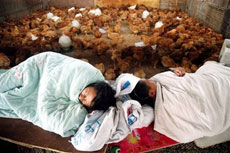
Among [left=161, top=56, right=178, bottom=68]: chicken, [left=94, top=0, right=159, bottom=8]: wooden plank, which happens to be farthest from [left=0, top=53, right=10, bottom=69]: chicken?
[left=94, top=0, right=159, bottom=8]: wooden plank

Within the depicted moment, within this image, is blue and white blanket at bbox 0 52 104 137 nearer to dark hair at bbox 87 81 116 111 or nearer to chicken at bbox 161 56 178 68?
dark hair at bbox 87 81 116 111

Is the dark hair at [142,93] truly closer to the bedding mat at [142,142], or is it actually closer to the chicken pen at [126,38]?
the bedding mat at [142,142]

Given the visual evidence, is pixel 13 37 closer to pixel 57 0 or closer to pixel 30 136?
pixel 30 136

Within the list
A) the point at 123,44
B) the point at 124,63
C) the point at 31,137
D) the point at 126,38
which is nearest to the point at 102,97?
the point at 31,137

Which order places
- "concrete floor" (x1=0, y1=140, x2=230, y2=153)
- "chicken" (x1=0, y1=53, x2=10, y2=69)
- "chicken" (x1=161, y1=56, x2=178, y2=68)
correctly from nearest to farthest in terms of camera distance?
"concrete floor" (x1=0, y1=140, x2=230, y2=153) → "chicken" (x1=0, y1=53, x2=10, y2=69) → "chicken" (x1=161, y1=56, x2=178, y2=68)

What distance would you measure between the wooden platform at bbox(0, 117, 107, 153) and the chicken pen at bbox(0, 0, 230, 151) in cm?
104

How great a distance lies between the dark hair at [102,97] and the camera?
3.69 feet

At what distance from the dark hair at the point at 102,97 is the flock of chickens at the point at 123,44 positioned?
84 centimetres

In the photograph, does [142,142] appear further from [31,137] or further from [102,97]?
[31,137]

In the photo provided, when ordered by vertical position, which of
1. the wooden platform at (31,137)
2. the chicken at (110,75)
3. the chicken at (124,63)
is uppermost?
the chicken at (124,63)

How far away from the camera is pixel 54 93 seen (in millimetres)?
1243

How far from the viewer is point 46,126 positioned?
1176 millimetres

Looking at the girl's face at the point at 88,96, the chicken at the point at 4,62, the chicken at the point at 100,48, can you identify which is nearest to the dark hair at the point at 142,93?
the girl's face at the point at 88,96

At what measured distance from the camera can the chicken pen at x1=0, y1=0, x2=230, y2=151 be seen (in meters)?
2.38
